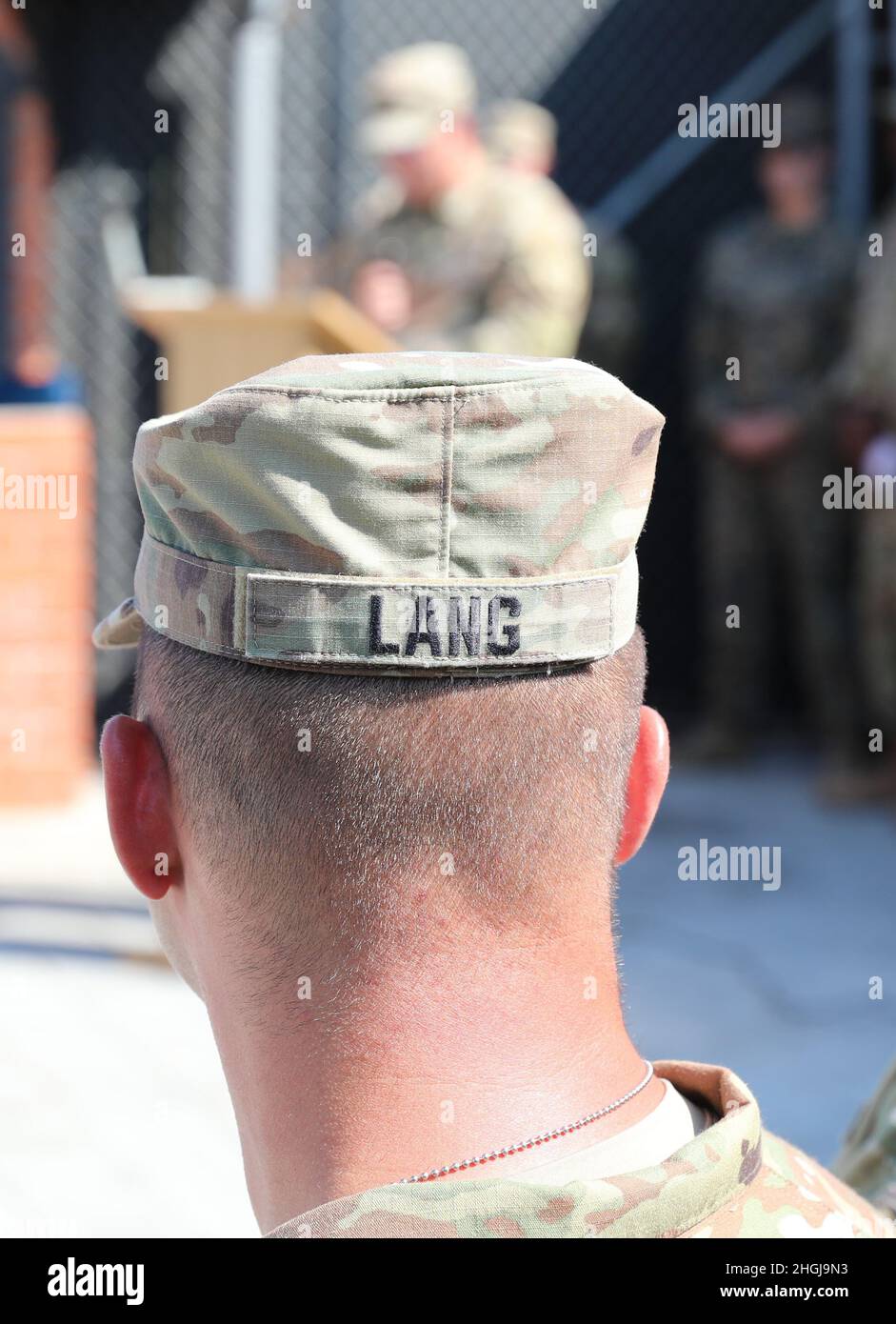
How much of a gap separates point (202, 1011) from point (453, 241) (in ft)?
8.57

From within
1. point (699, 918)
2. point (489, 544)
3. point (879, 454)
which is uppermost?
point (879, 454)

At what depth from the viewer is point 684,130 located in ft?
20.6

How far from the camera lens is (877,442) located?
16.5 ft

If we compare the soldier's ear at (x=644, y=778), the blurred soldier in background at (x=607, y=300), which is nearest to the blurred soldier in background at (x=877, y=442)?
the blurred soldier in background at (x=607, y=300)

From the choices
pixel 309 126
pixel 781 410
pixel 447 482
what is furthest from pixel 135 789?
pixel 309 126

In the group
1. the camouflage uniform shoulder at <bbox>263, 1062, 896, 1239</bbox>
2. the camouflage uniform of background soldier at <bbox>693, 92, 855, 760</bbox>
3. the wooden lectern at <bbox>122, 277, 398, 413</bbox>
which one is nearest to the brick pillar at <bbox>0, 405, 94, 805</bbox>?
the wooden lectern at <bbox>122, 277, 398, 413</bbox>

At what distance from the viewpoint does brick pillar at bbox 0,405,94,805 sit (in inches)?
205

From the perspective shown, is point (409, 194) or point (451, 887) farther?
point (409, 194)

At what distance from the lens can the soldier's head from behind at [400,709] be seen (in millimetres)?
1058

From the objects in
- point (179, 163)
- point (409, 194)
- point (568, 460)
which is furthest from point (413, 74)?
point (568, 460)

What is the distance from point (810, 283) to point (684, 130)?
40.5 inches
